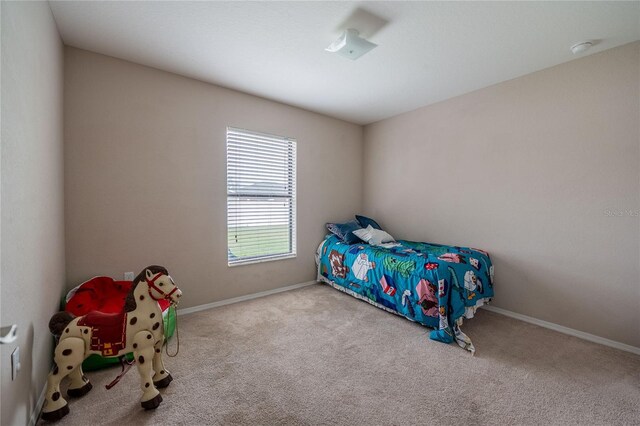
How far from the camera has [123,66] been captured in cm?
251

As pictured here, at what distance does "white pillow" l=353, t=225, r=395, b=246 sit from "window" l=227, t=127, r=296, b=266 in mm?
925

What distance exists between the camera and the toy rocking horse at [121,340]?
1.47 metres

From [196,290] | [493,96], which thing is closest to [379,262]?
[196,290]

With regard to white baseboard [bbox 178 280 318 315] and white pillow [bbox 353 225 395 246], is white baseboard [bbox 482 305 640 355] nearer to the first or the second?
white pillow [bbox 353 225 395 246]

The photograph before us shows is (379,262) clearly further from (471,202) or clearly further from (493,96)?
(493,96)

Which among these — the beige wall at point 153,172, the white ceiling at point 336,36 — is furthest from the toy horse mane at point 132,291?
the white ceiling at point 336,36

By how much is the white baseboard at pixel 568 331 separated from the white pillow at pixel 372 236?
1.37 meters

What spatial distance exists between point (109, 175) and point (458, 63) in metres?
3.40

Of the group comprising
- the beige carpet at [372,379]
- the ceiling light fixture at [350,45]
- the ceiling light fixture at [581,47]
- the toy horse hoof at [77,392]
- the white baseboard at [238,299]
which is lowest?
the beige carpet at [372,379]

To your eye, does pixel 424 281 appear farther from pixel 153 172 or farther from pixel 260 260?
pixel 153 172

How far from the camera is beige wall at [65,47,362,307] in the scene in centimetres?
234

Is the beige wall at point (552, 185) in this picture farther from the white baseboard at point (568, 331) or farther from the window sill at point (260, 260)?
the window sill at point (260, 260)

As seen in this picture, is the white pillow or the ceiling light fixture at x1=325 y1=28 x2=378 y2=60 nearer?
the ceiling light fixture at x1=325 y1=28 x2=378 y2=60

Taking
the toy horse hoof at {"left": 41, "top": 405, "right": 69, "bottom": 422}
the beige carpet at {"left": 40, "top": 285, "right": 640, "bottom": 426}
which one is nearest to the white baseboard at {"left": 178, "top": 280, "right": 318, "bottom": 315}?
the beige carpet at {"left": 40, "top": 285, "right": 640, "bottom": 426}
